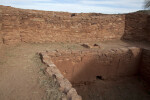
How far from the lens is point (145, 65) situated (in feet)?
22.6

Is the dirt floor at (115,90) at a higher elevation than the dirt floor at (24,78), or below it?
below

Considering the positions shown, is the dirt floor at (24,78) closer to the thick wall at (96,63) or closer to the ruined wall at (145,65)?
the thick wall at (96,63)

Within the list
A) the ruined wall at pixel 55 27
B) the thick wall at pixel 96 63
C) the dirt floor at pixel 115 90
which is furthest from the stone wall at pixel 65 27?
the dirt floor at pixel 115 90

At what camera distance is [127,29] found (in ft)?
28.1

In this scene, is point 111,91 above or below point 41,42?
below

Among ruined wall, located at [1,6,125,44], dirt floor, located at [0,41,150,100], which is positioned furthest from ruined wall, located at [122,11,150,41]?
Result: dirt floor, located at [0,41,150,100]

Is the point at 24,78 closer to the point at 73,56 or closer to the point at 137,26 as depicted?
the point at 73,56

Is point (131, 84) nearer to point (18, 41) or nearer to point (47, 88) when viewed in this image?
point (47, 88)

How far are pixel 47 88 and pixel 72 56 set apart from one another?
2618 millimetres

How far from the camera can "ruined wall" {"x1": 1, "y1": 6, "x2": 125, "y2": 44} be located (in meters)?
5.80

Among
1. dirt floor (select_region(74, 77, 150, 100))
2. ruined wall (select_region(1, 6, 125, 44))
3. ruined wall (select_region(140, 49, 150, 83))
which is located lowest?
dirt floor (select_region(74, 77, 150, 100))

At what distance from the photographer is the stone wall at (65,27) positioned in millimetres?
5805

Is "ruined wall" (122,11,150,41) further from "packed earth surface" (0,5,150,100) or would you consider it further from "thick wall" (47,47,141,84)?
"thick wall" (47,47,141,84)

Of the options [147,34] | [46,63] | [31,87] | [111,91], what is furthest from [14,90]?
[147,34]
